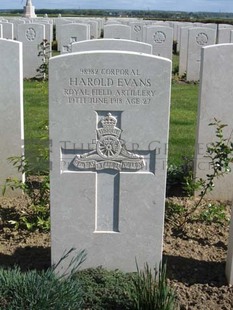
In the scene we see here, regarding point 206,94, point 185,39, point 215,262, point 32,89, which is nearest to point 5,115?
point 206,94

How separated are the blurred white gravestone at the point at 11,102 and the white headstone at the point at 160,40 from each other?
9620 mm

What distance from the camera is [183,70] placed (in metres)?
14.2

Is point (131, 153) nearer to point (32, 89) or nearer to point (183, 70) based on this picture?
point (32, 89)

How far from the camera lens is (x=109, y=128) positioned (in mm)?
3426

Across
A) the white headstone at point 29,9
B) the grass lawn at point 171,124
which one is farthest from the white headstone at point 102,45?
the white headstone at point 29,9

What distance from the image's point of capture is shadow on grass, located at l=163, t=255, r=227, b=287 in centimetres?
381

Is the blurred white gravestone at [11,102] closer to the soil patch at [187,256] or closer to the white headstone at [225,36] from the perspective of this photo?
the soil patch at [187,256]

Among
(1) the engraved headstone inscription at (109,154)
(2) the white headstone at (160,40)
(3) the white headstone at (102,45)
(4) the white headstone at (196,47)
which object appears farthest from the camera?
(2) the white headstone at (160,40)

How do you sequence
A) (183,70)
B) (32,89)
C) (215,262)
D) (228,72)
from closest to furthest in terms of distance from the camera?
(215,262) < (228,72) < (32,89) < (183,70)

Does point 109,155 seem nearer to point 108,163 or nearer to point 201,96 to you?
point 108,163

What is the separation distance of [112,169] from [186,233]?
1421 mm

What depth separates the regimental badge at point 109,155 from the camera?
3432 mm

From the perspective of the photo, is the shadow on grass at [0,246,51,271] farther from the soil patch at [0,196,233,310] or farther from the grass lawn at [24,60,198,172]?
the grass lawn at [24,60,198,172]

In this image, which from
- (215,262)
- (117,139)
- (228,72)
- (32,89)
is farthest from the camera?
(32,89)
